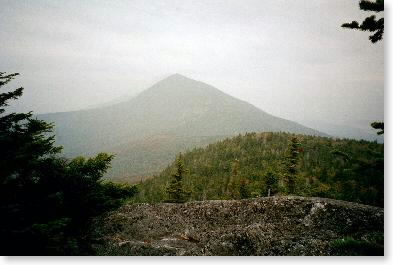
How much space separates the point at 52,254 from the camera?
18.0 feet

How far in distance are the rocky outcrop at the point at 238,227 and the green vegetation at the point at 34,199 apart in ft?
2.39

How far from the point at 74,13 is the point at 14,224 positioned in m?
5.12

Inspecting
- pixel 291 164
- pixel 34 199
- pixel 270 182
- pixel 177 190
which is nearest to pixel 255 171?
pixel 270 182

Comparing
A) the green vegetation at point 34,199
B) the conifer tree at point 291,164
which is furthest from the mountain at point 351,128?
the conifer tree at point 291,164

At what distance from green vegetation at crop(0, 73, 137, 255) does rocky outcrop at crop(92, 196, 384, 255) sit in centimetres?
73

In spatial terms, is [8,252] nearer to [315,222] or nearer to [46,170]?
[46,170]

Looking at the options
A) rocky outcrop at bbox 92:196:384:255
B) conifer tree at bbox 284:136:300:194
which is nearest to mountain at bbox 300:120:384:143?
rocky outcrop at bbox 92:196:384:255

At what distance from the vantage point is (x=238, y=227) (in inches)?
270

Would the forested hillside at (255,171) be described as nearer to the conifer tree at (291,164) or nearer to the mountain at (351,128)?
the conifer tree at (291,164)

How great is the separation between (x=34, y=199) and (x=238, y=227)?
4.46 m

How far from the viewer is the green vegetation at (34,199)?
4844 mm

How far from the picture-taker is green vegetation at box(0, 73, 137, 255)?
4.84 meters

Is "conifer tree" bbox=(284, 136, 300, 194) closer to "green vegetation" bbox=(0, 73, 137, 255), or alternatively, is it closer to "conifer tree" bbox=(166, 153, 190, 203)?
"conifer tree" bbox=(166, 153, 190, 203)

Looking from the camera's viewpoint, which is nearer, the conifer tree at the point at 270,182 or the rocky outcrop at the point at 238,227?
the rocky outcrop at the point at 238,227
